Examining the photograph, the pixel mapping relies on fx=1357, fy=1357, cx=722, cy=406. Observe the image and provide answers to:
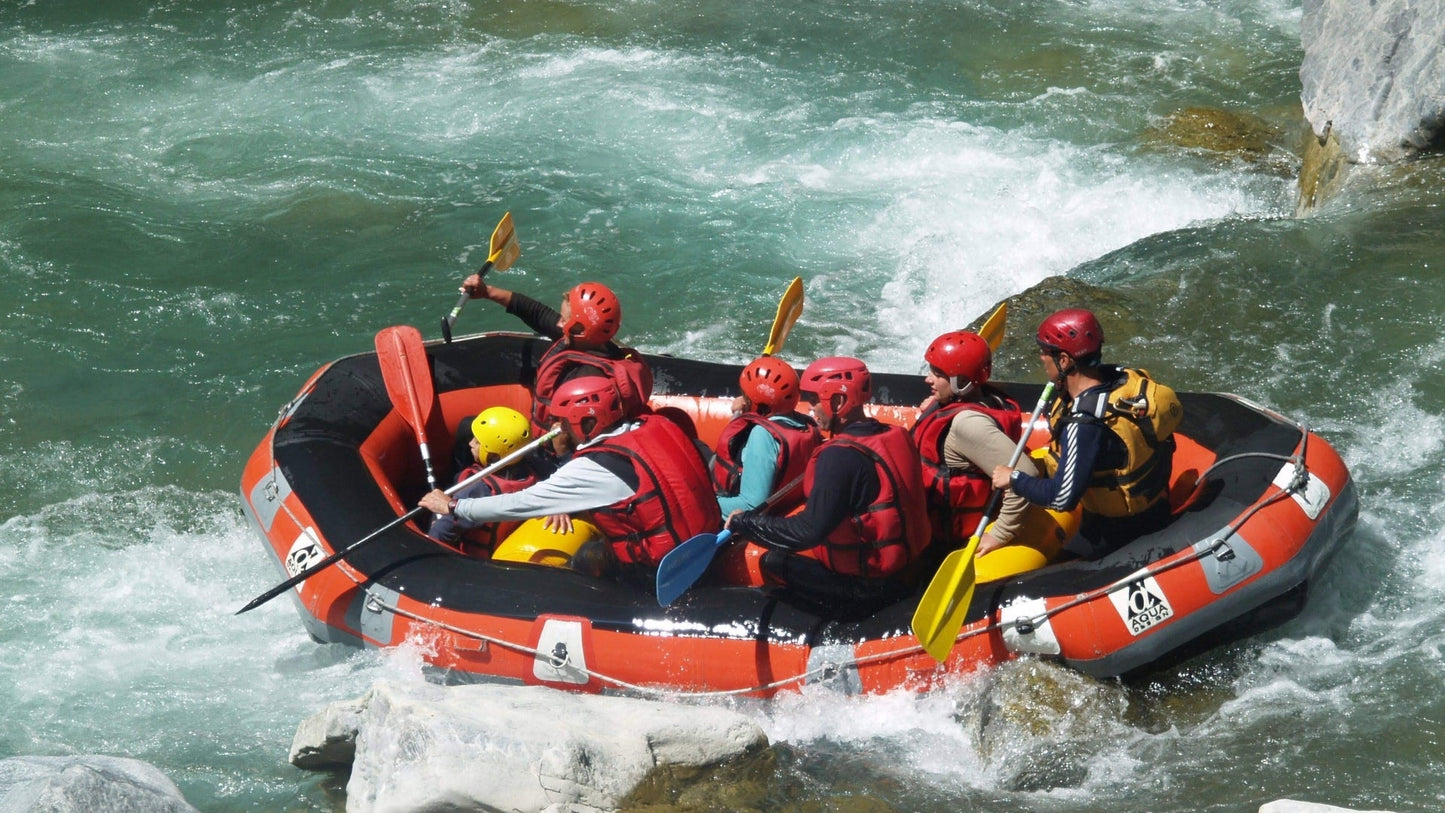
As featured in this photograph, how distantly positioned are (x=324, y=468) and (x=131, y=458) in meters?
2.60

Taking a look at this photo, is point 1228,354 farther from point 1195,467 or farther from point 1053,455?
point 1053,455

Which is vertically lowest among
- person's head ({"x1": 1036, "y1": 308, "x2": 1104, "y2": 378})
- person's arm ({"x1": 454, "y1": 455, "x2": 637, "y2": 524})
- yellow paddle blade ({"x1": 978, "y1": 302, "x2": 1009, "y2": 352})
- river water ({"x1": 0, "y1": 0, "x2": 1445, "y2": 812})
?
river water ({"x1": 0, "y1": 0, "x2": 1445, "y2": 812})

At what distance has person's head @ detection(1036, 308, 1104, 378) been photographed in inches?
195

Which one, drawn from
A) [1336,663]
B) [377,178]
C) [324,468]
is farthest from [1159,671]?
[377,178]

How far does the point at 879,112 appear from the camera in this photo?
12336 mm

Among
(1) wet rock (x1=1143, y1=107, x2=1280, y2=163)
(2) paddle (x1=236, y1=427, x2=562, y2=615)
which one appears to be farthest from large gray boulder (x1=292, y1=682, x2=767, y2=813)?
(1) wet rock (x1=1143, y1=107, x2=1280, y2=163)

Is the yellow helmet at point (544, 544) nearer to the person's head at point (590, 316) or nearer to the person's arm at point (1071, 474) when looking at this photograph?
the person's head at point (590, 316)

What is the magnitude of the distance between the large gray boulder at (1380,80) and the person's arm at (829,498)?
6.52 metres

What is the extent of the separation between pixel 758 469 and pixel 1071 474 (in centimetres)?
117

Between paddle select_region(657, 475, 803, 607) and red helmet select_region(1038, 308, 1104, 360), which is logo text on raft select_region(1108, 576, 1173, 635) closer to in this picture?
red helmet select_region(1038, 308, 1104, 360)

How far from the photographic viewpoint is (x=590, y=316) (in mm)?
5969

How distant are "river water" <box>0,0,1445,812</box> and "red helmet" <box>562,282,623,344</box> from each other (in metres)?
1.68

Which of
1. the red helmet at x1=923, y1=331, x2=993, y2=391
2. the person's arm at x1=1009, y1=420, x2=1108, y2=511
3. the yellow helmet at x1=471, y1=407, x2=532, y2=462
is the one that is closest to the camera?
the person's arm at x1=1009, y1=420, x2=1108, y2=511

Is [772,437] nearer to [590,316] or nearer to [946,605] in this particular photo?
[946,605]
